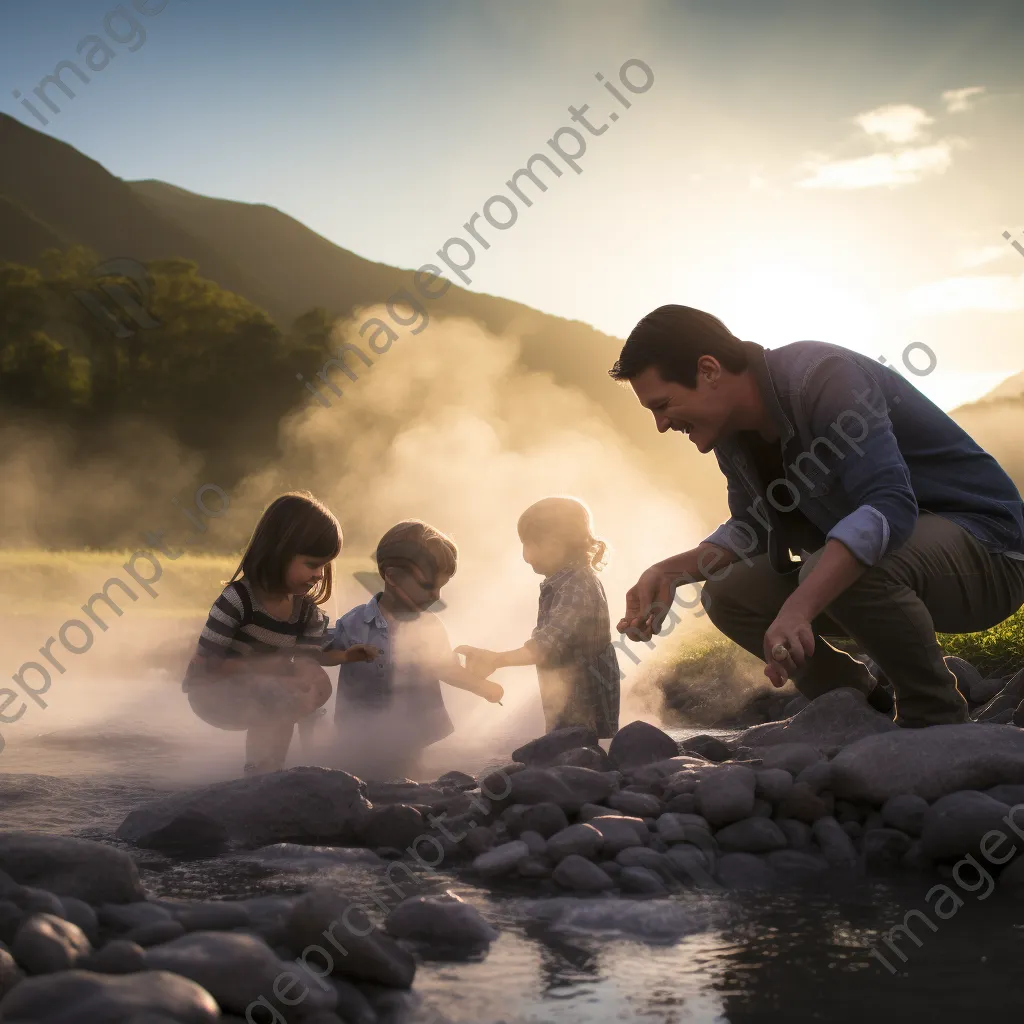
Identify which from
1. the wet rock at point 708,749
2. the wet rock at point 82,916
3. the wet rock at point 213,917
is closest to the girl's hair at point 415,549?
the wet rock at point 708,749

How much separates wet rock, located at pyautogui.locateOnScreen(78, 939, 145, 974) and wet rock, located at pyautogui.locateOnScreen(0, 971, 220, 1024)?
17cm

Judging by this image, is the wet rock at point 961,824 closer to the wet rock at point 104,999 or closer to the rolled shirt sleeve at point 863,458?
the rolled shirt sleeve at point 863,458

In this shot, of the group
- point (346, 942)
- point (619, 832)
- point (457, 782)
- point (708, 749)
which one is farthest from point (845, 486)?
point (346, 942)

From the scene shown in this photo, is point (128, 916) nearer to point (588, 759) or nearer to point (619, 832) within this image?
point (619, 832)

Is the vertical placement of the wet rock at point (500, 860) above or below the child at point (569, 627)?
below

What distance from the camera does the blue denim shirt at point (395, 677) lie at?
5.70 meters

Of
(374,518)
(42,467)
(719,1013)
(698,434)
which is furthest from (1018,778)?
(42,467)

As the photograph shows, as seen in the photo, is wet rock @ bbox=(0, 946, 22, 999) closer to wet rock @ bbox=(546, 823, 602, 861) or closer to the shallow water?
the shallow water

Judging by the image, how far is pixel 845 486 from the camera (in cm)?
392

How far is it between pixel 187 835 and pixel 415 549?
2107 millimetres

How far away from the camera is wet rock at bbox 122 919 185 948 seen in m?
2.42

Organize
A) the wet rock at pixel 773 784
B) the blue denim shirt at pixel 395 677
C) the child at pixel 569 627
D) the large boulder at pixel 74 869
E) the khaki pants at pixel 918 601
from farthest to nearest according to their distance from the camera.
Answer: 1. the blue denim shirt at pixel 395 677
2. the child at pixel 569 627
3. the khaki pants at pixel 918 601
4. the wet rock at pixel 773 784
5. the large boulder at pixel 74 869

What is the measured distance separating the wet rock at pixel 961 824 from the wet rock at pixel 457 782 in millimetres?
1852

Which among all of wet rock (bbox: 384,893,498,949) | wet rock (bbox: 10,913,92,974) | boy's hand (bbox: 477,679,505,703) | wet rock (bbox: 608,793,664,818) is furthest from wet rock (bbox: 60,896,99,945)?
boy's hand (bbox: 477,679,505,703)
